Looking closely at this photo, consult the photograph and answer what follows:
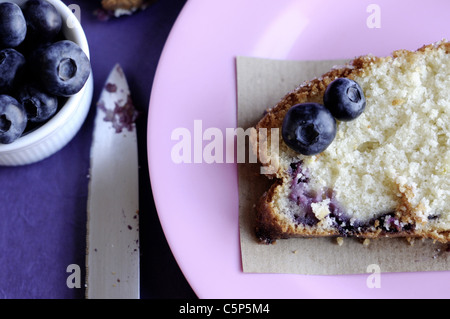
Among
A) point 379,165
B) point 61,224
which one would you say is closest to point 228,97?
point 379,165

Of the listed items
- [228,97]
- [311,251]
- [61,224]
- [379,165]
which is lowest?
[311,251]

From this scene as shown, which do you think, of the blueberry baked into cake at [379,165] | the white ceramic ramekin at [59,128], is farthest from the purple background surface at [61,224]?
the blueberry baked into cake at [379,165]

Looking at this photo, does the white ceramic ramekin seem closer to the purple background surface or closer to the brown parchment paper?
the purple background surface

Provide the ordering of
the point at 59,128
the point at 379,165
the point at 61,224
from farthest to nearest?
the point at 61,224
the point at 59,128
the point at 379,165

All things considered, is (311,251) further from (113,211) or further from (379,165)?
(113,211)

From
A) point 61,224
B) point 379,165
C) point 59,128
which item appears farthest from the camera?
point 61,224
